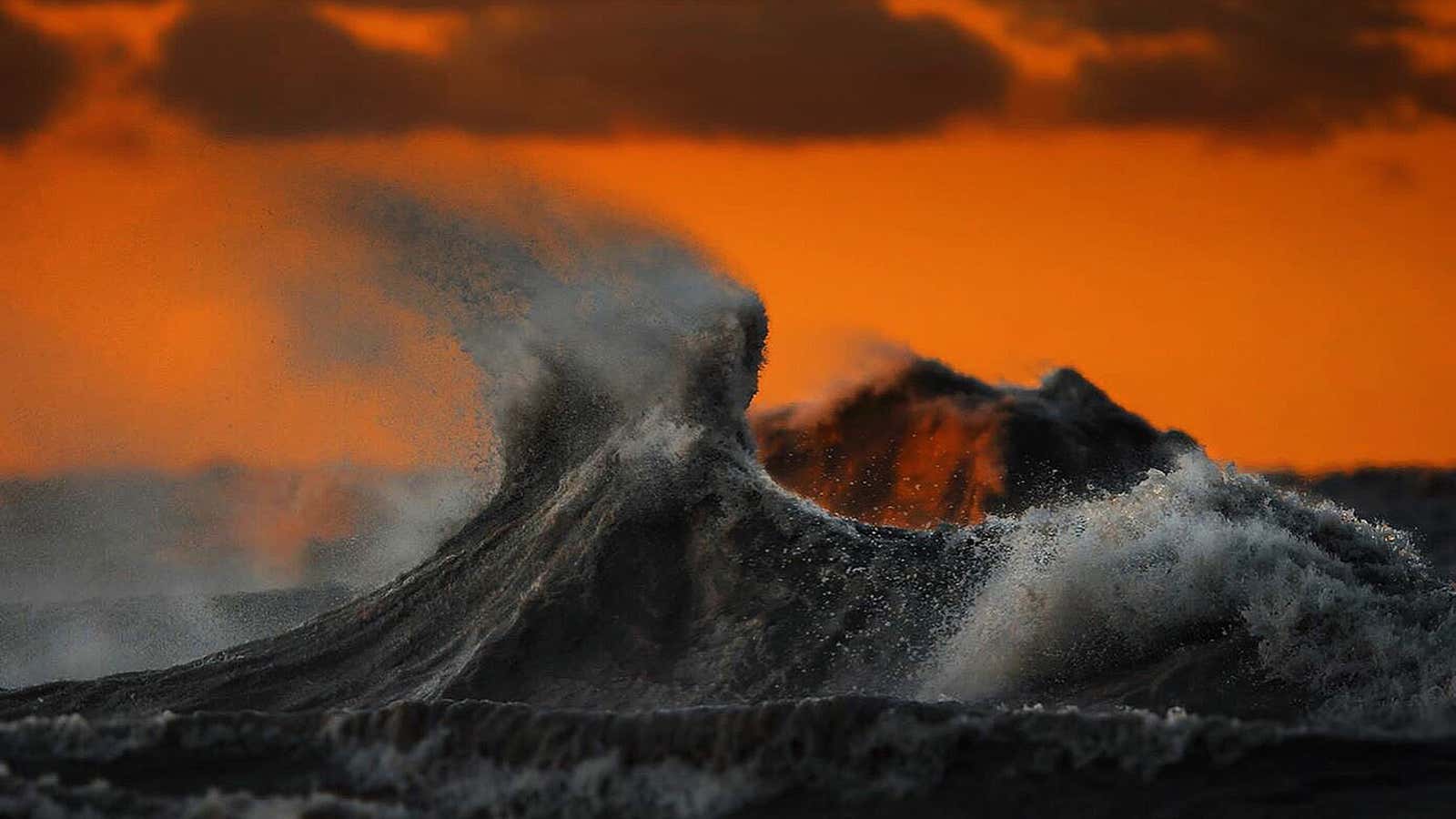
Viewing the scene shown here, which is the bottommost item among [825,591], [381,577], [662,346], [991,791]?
[991,791]

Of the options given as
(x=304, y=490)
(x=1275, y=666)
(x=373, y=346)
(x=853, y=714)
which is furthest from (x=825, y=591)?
(x=304, y=490)

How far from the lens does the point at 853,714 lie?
916 centimetres

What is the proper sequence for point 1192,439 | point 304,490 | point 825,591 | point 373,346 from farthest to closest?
1. point 1192,439
2. point 304,490
3. point 373,346
4. point 825,591

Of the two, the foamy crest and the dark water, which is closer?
the dark water

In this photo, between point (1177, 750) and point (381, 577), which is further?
point (381, 577)

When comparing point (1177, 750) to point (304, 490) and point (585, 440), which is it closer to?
point (585, 440)

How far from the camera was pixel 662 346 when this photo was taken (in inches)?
675

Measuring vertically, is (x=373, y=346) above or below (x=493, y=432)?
above

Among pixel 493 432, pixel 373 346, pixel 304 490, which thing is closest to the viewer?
pixel 493 432

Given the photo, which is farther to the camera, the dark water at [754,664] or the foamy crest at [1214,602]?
the foamy crest at [1214,602]

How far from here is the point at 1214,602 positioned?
12867mm

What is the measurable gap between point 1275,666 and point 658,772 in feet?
16.7

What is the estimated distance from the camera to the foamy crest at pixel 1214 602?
1212cm

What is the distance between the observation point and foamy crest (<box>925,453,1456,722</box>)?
1212cm
